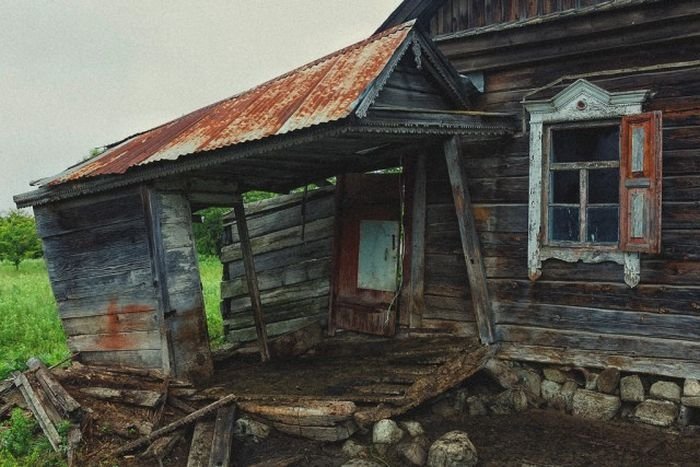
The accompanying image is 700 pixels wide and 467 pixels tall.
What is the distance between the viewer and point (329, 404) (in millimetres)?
5211

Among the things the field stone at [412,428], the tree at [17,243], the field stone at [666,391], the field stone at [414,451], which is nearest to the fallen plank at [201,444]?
the field stone at [414,451]

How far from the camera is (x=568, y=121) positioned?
230 inches

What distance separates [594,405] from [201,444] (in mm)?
3743

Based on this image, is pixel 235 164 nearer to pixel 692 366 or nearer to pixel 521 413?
pixel 521 413

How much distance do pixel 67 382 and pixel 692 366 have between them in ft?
20.2

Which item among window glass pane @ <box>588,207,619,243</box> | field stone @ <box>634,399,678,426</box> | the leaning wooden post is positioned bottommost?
field stone @ <box>634,399,678,426</box>

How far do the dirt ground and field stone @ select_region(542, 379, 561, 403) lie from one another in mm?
247

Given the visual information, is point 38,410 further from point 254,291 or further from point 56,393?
point 254,291

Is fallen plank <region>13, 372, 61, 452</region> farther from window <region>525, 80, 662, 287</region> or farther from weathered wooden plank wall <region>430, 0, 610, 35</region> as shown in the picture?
weathered wooden plank wall <region>430, 0, 610, 35</region>

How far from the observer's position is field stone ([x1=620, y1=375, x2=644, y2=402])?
18.1 feet

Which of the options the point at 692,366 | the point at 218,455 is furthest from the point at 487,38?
the point at 218,455

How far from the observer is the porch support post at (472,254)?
6.07m

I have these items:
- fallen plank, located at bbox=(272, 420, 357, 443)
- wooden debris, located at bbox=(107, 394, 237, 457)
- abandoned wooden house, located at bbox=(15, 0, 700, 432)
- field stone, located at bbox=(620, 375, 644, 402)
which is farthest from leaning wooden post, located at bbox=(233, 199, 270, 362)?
field stone, located at bbox=(620, 375, 644, 402)

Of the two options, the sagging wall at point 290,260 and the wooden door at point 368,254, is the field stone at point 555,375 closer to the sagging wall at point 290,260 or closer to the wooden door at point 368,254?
the wooden door at point 368,254
